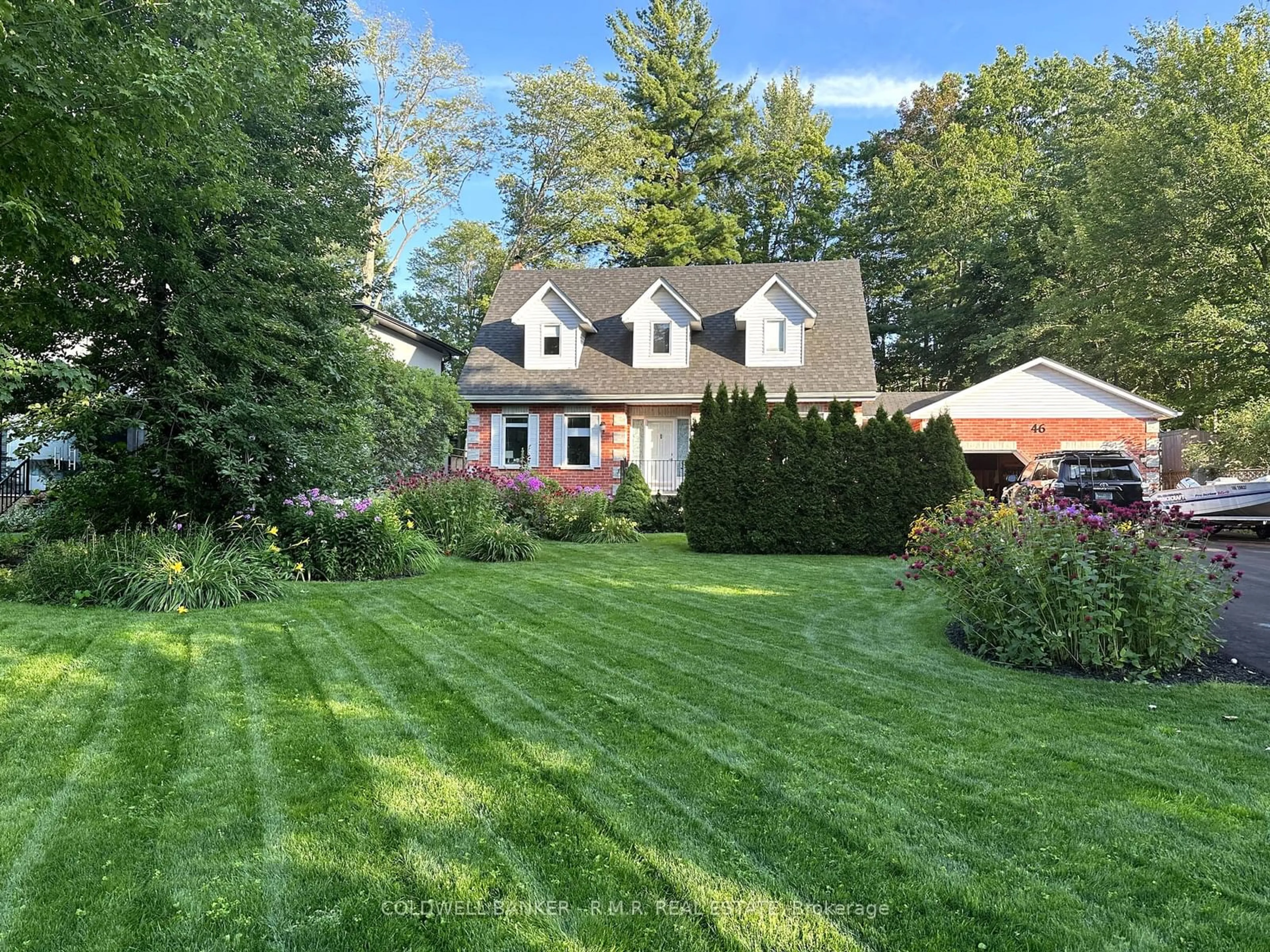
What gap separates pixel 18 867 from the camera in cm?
208

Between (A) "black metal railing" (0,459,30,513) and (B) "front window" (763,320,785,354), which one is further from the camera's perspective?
(B) "front window" (763,320,785,354)

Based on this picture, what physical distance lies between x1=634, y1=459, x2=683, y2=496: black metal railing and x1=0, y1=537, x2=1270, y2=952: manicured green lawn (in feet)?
42.3

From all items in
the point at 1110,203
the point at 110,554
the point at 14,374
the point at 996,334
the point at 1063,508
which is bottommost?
the point at 110,554

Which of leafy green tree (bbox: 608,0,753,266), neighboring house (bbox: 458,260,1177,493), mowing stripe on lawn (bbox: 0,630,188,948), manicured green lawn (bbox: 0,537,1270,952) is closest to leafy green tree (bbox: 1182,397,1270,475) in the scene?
neighboring house (bbox: 458,260,1177,493)

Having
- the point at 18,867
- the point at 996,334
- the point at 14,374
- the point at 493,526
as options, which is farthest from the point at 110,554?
the point at 996,334

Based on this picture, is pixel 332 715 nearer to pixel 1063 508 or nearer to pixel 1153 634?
pixel 1153 634

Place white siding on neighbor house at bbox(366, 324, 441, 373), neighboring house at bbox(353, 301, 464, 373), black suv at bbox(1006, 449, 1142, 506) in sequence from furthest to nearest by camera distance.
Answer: white siding on neighbor house at bbox(366, 324, 441, 373)
neighboring house at bbox(353, 301, 464, 373)
black suv at bbox(1006, 449, 1142, 506)

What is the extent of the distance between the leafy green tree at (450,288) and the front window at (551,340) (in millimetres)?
10978

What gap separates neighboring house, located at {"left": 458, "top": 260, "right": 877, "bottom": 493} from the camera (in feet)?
57.2

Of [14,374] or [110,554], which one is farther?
[110,554]

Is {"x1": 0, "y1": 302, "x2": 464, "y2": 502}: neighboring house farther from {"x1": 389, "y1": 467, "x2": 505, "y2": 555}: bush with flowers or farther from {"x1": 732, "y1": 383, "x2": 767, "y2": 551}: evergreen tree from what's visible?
{"x1": 732, "y1": 383, "x2": 767, "y2": 551}: evergreen tree

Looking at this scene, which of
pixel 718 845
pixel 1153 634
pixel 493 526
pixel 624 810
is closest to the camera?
pixel 718 845

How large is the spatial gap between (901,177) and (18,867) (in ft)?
112

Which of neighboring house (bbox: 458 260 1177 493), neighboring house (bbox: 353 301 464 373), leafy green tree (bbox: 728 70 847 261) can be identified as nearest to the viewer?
neighboring house (bbox: 458 260 1177 493)
